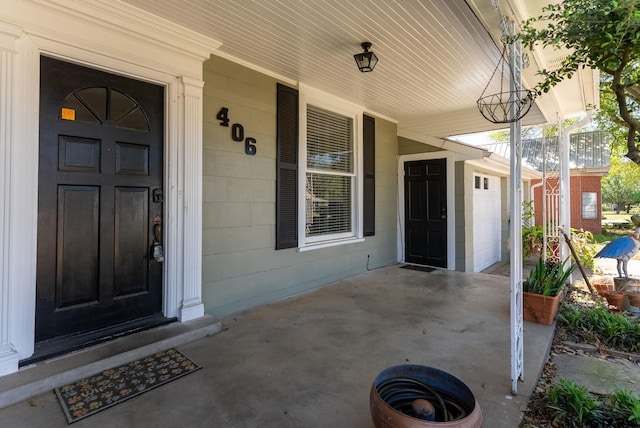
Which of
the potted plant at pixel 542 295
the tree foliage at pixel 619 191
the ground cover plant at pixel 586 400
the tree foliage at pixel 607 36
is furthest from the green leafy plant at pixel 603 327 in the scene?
the tree foliage at pixel 619 191

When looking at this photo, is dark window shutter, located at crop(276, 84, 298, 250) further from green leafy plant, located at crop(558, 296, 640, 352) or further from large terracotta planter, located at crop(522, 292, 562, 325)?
green leafy plant, located at crop(558, 296, 640, 352)

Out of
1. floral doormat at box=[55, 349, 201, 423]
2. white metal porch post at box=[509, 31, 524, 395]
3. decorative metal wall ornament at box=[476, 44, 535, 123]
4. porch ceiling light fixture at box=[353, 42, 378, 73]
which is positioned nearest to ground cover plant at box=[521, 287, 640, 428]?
white metal porch post at box=[509, 31, 524, 395]

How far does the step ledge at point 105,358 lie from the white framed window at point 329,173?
1.65 m

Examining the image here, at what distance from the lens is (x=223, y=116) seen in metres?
3.20

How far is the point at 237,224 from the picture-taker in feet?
11.1

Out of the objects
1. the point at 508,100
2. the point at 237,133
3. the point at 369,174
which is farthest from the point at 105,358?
the point at 508,100

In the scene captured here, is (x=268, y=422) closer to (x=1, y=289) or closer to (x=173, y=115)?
(x=1, y=289)

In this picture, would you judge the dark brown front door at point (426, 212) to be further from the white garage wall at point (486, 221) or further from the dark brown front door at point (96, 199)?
the dark brown front door at point (96, 199)

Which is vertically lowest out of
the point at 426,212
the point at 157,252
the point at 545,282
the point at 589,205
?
the point at 545,282

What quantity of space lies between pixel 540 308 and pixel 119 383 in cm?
360

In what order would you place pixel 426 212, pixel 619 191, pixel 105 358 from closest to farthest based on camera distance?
pixel 105 358, pixel 426 212, pixel 619 191

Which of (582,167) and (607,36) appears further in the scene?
(582,167)

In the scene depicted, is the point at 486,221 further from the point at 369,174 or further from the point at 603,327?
the point at 603,327

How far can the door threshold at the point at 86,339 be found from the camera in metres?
2.18
